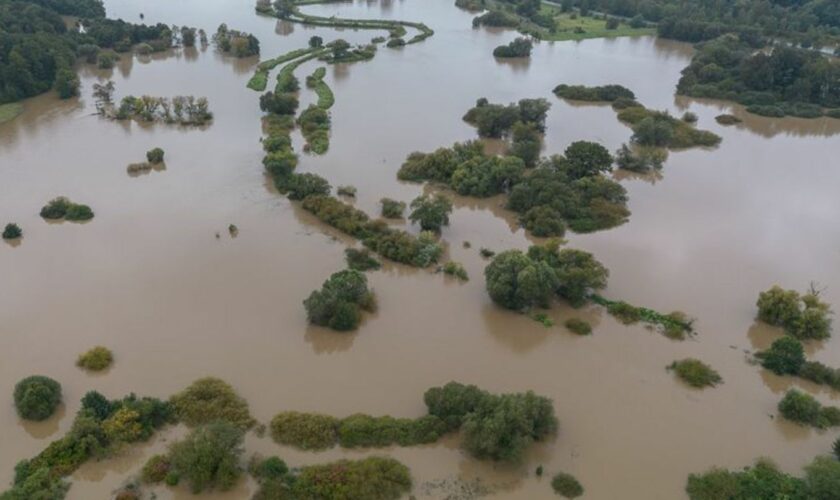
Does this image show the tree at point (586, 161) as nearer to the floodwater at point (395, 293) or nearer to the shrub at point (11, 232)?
the floodwater at point (395, 293)

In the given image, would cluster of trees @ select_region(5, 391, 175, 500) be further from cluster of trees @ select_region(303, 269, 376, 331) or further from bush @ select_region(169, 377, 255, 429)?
cluster of trees @ select_region(303, 269, 376, 331)

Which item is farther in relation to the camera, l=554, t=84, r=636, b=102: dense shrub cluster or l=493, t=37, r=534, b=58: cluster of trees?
l=493, t=37, r=534, b=58: cluster of trees

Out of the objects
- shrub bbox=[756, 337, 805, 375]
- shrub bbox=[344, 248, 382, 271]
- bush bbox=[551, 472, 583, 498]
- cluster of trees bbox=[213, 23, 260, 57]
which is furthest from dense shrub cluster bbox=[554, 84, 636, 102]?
bush bbox=[551, 472, 583, 498]

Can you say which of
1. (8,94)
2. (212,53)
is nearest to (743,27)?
(212,53)

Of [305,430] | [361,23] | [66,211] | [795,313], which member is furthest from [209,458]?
[361,23]

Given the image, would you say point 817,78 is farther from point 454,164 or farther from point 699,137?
point 454,164

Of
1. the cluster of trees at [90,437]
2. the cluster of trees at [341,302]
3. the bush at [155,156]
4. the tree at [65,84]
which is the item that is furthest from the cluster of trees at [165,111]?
the cluster of trees at [90,437]

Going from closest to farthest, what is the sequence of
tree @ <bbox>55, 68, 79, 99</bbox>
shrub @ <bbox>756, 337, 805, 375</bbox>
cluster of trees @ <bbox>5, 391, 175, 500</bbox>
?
cluster of trees @ <bbox>5, 391, 175, 500</bbox> < shrub @ <bbox>756, 337, 805, 375</bbox> < tree @ <bbox>55, 68, 79, 99</bbox>
